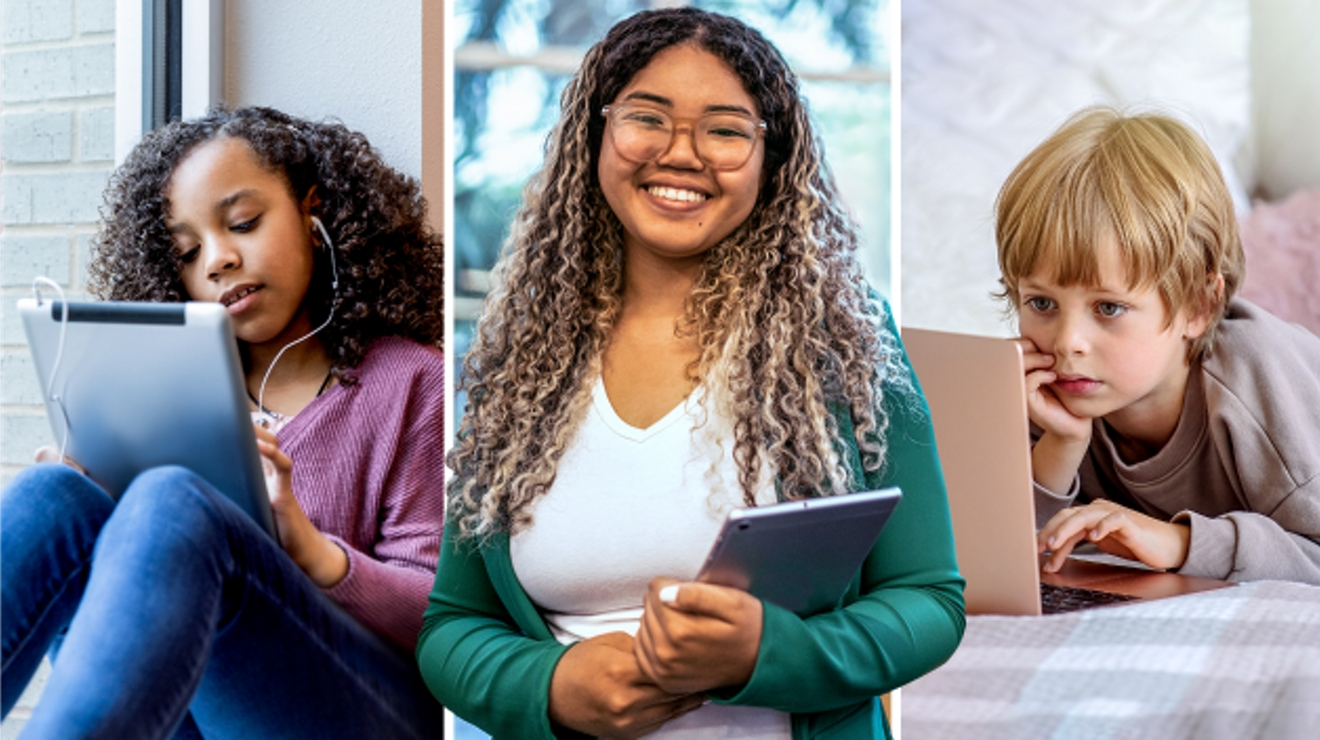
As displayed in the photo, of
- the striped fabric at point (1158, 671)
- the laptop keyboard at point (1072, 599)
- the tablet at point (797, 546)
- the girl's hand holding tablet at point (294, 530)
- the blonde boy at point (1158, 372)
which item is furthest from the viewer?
the blonde boy at point (1158, 372)

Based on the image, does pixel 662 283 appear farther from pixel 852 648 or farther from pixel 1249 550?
pixel 1249 550

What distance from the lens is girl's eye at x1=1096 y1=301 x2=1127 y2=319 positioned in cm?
146

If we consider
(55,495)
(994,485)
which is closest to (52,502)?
(55,495)

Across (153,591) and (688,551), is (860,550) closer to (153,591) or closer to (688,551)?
(688,551)

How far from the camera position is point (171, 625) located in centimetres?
88

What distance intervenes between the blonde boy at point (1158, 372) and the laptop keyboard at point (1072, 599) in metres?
0.07

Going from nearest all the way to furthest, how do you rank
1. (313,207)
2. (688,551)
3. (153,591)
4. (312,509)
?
1. (153,591)
2. (688,551)
3. (312,509)
4. (313,207)

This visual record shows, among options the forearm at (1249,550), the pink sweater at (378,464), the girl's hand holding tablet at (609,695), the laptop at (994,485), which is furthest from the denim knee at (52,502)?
the forearm at (1249,550)

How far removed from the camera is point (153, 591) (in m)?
0.88

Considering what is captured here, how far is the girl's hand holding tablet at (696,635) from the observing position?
856 mm

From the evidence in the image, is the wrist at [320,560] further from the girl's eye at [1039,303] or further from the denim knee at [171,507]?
the girl's eye at [1039,303]

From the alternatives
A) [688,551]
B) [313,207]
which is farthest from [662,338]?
[313,207]

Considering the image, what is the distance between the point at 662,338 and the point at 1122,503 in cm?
76

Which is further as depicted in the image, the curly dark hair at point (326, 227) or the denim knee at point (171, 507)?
the curly dark hair at point (326, 227)
